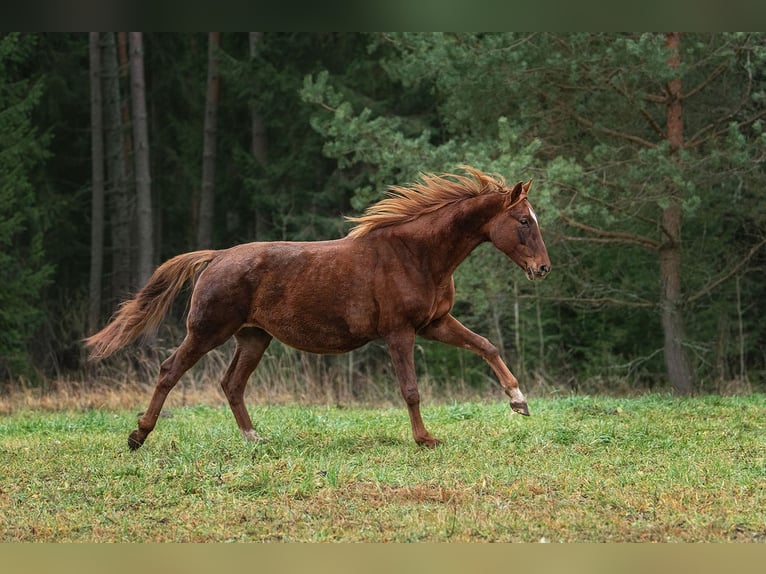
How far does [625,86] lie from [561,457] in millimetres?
9436

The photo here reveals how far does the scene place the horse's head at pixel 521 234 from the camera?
8.05 meters

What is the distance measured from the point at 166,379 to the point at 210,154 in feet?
59.9

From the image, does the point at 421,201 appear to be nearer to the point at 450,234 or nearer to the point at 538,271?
the point at 450,234

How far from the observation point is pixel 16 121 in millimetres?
21859

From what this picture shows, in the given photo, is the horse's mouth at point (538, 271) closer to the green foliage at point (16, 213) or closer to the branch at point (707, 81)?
the branch at point (707, 81)

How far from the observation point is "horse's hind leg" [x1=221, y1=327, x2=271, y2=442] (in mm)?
8586

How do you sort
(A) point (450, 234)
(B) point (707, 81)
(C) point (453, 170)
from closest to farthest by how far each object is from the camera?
(A) point (450, 234)
(C) point (453, 170)
(B) point (707, 81)

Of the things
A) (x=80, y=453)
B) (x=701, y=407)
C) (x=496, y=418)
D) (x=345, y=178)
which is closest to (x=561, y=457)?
(x=496, y=418)

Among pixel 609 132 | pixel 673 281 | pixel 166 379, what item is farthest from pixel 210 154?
pixel 166 379

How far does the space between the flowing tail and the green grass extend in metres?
1.05

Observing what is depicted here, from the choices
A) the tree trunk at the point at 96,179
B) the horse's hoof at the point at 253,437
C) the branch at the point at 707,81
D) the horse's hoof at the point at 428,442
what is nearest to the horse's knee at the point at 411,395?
the horse's hoof at the point at 428,442

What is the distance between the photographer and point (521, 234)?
807 centimetres

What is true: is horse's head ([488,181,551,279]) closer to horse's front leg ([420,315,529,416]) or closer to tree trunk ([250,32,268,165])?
horse's front leg ([420,315,529,416])

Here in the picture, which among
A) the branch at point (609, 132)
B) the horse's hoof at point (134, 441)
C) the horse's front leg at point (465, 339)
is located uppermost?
the branch at point (609, 132)
